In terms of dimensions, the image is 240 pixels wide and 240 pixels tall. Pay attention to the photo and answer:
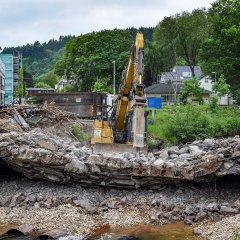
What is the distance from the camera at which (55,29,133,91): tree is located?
76062mm

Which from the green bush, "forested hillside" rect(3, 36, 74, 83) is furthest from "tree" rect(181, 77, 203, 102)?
"forested hillside" rect(3, 36, 74, 83)

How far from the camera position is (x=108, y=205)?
19.2m

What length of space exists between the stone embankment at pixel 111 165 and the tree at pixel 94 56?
5357 cm

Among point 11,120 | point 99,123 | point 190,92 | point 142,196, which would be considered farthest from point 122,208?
point 190,92

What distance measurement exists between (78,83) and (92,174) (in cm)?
5975

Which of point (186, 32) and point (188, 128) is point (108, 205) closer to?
point (188, 128)

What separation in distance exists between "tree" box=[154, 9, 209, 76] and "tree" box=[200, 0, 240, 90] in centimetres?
2570

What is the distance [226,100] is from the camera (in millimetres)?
75312

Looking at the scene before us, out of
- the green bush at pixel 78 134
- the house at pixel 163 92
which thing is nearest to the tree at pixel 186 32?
the house at pixel 163 92

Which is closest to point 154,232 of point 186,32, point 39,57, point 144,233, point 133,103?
point 144,233

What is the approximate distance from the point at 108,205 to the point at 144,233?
2914mm

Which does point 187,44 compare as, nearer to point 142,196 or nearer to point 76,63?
point 76,63

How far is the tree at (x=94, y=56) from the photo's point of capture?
76062 mm

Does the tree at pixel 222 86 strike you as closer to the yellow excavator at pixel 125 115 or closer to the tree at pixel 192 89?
the tree at pixel 192 89
